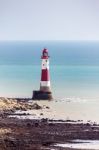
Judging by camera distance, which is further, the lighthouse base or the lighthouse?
the lighthouse base

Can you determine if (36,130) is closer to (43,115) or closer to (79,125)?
(79,125)

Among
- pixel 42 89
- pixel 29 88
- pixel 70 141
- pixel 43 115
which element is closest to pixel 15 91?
pixel 29 88

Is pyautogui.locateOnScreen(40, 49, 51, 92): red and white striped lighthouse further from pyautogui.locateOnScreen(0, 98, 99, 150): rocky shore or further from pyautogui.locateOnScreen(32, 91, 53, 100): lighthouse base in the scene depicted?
pyautogui.locateOnScreen(0, 98, 99, 150): rocky shore

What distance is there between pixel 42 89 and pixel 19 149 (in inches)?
671

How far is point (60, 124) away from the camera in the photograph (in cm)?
2944

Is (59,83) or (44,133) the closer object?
(44,133)

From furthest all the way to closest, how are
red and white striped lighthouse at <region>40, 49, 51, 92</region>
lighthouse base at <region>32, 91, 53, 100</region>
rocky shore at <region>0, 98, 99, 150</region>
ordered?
lighthouse base at <region>32, 91, 53, 100</region>, red and white striped lighthouse at <region>40, 49, 51, 92</region>, rocky shore at <region>0, 98, 99, 150</region>

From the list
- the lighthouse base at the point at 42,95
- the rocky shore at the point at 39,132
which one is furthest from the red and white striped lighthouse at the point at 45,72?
the rocky shore at the point at 39,132

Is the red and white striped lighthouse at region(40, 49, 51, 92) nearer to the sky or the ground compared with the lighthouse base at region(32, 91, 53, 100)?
nearer to the sky

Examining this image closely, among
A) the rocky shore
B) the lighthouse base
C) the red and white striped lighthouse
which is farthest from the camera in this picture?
the lighthouse base

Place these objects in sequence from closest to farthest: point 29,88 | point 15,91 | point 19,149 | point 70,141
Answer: point 19,149 < point 70,141 < point 15,91 < point 29,88

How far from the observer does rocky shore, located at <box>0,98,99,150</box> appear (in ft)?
79.9

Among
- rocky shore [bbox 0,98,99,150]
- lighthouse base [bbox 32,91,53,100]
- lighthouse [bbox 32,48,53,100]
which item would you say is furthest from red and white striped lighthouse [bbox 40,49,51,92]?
rocky shore [bbox 0,98,99,150]

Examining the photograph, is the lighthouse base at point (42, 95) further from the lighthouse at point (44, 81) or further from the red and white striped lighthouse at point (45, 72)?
the red and white striped lighthouse at point (45, 72)
